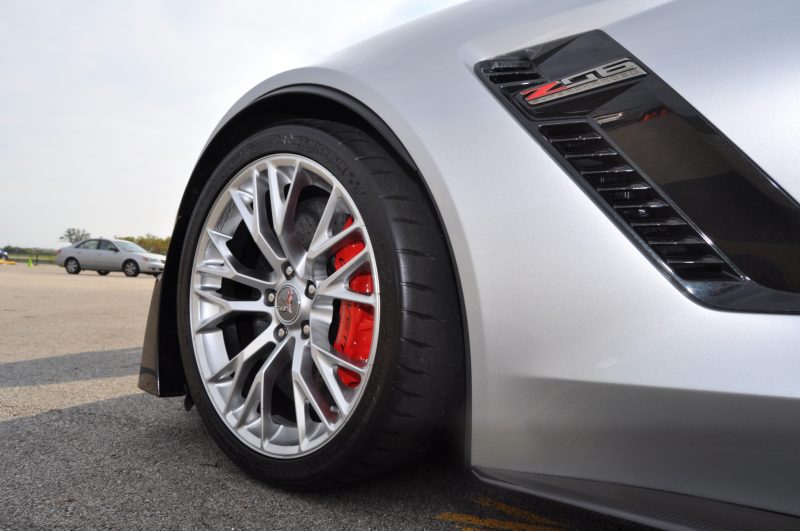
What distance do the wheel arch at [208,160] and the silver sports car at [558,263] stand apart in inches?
1.5

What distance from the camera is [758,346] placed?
1026 mm

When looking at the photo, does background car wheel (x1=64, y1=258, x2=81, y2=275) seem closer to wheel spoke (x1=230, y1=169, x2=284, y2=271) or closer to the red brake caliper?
wheel spoke (x1=230, y1=169, x2=284, y2=271)

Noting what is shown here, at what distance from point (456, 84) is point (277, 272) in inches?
29.4

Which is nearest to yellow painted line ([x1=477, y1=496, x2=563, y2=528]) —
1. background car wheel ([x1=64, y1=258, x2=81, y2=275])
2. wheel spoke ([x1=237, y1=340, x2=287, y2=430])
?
wheel spoke ([x1=237, y1=340, x2=287, y2=430])

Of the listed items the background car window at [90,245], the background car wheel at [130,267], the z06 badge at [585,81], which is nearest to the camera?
the z06 badge at [585,81]

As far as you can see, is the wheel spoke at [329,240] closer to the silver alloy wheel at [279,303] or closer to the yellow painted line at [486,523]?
the silver alloy wheel at [279,303]

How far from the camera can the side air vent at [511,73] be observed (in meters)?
1.33

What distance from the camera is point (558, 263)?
1.22 m

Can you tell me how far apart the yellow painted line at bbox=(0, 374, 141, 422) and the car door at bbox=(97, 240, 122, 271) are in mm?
19942

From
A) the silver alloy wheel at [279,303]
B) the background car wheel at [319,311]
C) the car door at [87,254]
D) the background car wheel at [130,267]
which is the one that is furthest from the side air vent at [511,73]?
the car door at [87,254]

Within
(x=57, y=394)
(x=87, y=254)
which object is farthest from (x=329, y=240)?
(x=87, y=254)

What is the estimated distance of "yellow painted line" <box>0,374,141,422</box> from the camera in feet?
8.09

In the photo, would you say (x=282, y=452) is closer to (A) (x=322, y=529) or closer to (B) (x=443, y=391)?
(A) (x=322, y=529)

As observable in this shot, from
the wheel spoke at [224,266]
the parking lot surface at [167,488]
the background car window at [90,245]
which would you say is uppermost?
the background car window at [90,245]
